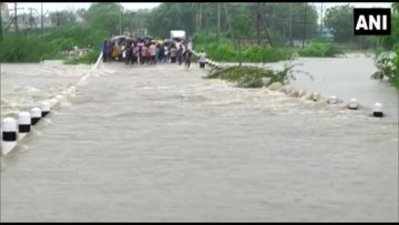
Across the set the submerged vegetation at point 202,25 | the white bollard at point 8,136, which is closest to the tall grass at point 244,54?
the submerged vegetation at point 202,25

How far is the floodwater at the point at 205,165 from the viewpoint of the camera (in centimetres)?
791

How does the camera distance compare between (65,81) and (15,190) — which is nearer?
(15,190)

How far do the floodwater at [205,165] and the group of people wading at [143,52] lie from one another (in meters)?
26.4

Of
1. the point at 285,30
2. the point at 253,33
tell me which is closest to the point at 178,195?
the point at 253,33

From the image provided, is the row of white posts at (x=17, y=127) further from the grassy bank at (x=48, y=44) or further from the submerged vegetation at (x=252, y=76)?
the grassy bank at (x=48, y=44)

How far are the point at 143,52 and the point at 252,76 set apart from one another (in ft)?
58.2

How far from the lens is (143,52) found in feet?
152

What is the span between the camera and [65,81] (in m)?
32.0

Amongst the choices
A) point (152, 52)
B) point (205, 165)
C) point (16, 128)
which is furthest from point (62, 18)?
point (205, 165)

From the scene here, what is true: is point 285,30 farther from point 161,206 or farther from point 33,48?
point 161,206

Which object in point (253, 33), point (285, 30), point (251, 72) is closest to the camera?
point (251, 72)

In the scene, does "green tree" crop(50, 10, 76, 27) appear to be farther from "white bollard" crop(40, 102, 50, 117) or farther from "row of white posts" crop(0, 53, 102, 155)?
"row of white posts" crop(0, 53, 102, 155)

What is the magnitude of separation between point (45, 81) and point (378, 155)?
72.3 feet

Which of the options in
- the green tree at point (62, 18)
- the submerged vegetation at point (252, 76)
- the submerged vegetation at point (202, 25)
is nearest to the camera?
the submerged vegetation at point (252, 76)
